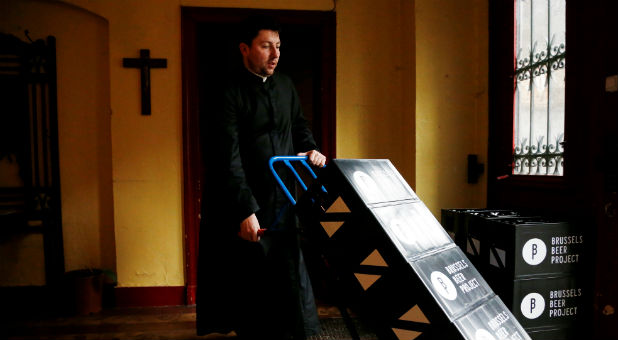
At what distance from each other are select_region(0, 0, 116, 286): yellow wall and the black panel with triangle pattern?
2133mm

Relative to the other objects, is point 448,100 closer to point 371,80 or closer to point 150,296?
point 371,80

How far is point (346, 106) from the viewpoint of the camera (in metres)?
2.82

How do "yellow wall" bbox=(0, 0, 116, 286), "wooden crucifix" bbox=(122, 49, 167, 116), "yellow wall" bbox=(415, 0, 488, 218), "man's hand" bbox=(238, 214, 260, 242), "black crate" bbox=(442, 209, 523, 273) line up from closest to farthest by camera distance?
1. "man's hand" bbox=(238, 214, 260, 242)
2. "black crate" bbox=(442, 209, 523, 273)
3. "yellow wall" bbox=(415, 0, 488, 218)
4. "wooden crucifix" bbox=(122, 49, 167, 116)
5. "yellow wall" bbox=(0, 0, 116, 286)

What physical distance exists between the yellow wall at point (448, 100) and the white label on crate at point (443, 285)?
140 centimetres

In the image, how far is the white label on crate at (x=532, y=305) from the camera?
1651 millimetres

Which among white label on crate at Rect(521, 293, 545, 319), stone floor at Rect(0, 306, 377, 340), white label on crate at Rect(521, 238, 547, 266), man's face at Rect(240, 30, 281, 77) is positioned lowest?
stone floor at Rect(0, 306, 377, 340)

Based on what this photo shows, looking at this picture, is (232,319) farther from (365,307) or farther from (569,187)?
(569,187)

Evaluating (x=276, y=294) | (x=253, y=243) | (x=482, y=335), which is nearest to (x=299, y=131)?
(x=253, y=243)

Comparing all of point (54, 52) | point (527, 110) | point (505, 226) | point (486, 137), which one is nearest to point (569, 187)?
point (505, 226)

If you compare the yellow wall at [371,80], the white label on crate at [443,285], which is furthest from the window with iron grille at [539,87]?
the white label on crate at [443,285]

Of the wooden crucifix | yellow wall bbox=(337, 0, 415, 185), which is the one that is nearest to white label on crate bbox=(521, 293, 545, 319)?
yellow wall bbox=(337, 0, 415, 185)

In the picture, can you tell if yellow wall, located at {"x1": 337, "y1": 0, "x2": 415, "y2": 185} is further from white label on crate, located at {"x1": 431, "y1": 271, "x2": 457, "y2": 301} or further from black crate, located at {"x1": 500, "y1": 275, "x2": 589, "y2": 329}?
white label on crate, located at {"x1": 431, "y1": 271, "x2": 457, "y2": 301}

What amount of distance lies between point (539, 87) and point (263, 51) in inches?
57.8

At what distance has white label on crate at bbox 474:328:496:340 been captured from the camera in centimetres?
110
